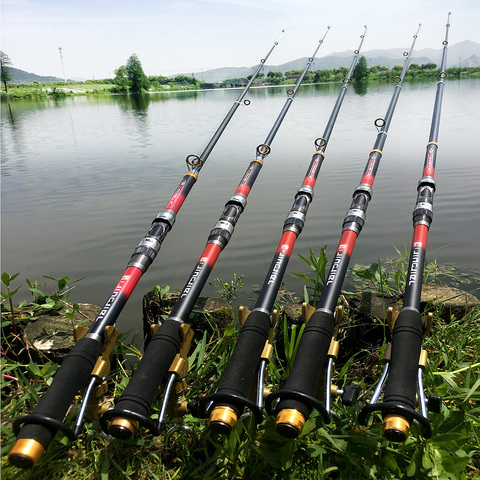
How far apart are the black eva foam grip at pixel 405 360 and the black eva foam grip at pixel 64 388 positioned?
3.48 ft

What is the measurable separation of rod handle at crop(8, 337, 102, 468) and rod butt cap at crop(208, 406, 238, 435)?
0.49 metres

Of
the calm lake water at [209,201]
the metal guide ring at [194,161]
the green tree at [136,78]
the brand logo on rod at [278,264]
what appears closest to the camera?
the brand logo on rod at [278,264]

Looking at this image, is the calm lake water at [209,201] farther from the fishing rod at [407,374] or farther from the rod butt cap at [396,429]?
the rod butt cap at [396,429]

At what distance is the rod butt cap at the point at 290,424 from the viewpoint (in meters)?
1.36

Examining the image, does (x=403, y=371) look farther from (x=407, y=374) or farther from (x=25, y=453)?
(x=25, y=453)

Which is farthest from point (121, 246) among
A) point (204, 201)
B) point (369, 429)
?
point (369, 429)

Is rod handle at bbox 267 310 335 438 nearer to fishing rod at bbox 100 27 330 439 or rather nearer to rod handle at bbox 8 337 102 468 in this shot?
fishing rod at bbox 100 27 330 439

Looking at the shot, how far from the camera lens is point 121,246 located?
4.74 m

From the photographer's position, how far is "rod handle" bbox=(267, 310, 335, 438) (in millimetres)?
1380

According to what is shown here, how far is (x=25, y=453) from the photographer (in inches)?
51.8

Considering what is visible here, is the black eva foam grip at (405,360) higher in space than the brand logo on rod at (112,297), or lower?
lower

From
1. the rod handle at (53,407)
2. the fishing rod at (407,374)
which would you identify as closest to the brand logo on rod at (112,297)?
the rod handle at (53,407)

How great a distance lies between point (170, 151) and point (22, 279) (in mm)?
5619

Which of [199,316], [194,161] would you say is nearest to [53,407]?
[199,316]
